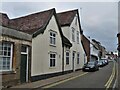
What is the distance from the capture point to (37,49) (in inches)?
742

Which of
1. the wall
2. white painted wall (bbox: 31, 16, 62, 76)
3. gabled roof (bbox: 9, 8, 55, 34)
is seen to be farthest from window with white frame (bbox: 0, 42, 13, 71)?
gabled roof (bbox: 9, 8, 55, 34)

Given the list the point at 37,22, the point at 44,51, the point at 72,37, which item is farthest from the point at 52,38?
the point at 72,37

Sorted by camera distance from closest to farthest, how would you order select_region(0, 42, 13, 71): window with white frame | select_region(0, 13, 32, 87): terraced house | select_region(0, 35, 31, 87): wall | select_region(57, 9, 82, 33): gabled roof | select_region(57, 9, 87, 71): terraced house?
select_region(0, 35, 31, 87): wall
select_region(0, 13, 32, 87): terraced house
select_region(0, 42, 13, 71): window with white frame
select_region(57, 9, 87, 71): terraced house
select_region(57, 9, 82, 33): gabled roof

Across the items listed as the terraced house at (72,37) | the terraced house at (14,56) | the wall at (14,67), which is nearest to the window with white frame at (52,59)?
the terraced house at (72,37)

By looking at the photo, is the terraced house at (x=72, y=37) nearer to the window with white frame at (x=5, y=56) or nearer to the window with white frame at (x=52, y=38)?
the window with white frame at (x=52, y=38)

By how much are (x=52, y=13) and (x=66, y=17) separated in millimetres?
9087

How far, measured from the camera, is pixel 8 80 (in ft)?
48.0

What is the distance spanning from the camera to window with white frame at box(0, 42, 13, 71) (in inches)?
577

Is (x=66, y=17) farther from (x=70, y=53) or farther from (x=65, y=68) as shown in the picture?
(x=65, y=68)

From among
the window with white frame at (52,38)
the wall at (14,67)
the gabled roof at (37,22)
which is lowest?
the wall at (14,67)

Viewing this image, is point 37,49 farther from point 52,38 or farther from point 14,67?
point 52,38

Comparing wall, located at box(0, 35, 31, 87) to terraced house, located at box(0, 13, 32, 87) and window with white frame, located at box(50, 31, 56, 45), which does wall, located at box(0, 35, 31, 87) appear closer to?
terraced house, located at box(0, 13, 32, 87)

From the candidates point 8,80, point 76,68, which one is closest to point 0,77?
point 8,80

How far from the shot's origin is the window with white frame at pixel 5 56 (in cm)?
1465
